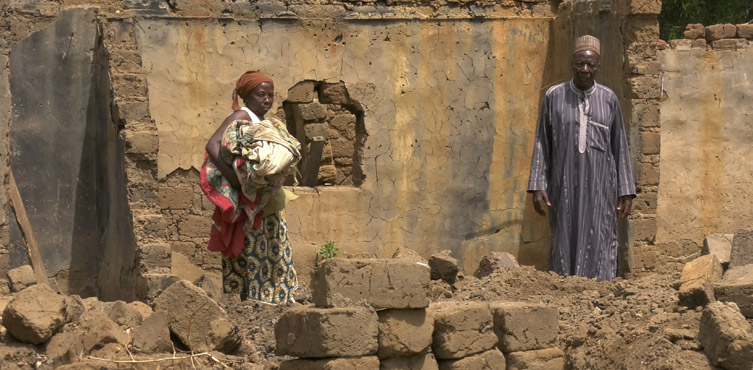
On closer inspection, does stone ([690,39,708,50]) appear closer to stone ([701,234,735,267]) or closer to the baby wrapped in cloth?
stone ([701,234,735,267])

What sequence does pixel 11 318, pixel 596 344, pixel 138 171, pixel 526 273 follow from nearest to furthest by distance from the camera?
pixel 11 318 → pixel 596 344 → pixel 526 273 → pixel 138 171

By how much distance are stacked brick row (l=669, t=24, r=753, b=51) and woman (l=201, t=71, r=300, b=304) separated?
4835mm

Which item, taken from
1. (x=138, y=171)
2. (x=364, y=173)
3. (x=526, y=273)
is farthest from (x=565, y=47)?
(x=138, y=171)

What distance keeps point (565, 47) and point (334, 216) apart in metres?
2.36

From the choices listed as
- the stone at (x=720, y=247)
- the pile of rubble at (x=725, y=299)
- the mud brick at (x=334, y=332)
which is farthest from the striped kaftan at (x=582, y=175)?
the mud brick at (x=334, y=332)

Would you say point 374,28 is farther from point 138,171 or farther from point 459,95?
point 138,171

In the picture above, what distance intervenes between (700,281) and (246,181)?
274 centimetres

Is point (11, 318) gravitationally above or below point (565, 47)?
below

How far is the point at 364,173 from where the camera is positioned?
11656 mm

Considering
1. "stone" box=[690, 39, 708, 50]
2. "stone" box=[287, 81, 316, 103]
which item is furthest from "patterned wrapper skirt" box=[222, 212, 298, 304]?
"stone" box=[690, 39, 708, 50]

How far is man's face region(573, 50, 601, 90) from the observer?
9.66 metres

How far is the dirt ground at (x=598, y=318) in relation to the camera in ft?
24.1

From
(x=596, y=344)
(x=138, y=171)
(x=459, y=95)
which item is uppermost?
(x=459, y=95)

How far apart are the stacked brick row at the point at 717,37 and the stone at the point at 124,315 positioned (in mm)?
6275
